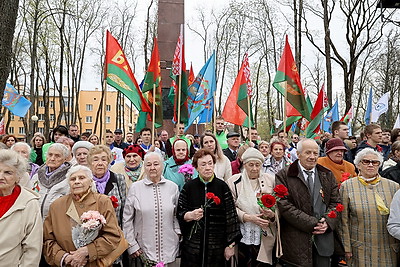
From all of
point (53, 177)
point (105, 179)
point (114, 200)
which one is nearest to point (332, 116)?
point (105, 179)

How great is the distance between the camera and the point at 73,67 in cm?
2589

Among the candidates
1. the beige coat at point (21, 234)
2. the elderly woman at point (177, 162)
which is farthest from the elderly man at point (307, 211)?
the beige coat at point (21, 234)

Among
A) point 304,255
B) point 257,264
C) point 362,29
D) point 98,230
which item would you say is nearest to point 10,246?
point 98,230

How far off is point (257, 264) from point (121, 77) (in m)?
3.92

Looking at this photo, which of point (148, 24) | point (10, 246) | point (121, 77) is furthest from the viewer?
point (148, 24)

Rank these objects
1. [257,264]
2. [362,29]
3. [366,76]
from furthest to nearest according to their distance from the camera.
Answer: [366,76] → [362,29] → [257,264]

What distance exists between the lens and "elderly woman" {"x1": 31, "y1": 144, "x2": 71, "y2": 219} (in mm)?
3566

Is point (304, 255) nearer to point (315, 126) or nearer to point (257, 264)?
point (257, 264)

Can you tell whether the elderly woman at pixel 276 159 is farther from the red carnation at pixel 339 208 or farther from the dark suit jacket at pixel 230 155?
the red carnation at pixel 339 208

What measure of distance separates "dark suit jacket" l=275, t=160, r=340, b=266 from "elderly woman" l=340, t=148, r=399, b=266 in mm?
193

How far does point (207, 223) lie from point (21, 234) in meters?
1.77

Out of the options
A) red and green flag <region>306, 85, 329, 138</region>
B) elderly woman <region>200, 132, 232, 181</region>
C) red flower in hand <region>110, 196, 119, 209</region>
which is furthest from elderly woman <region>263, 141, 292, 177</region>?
red flower in hand <region>110, 196, 119, 209</region>

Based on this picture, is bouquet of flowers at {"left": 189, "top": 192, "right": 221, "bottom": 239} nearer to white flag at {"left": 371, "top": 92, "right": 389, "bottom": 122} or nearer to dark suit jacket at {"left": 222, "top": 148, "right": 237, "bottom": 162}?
dark suit jacket at {"left": 222, "top": 148, "right": 237, "bottom": 162}

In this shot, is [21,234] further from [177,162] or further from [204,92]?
[204,92]
